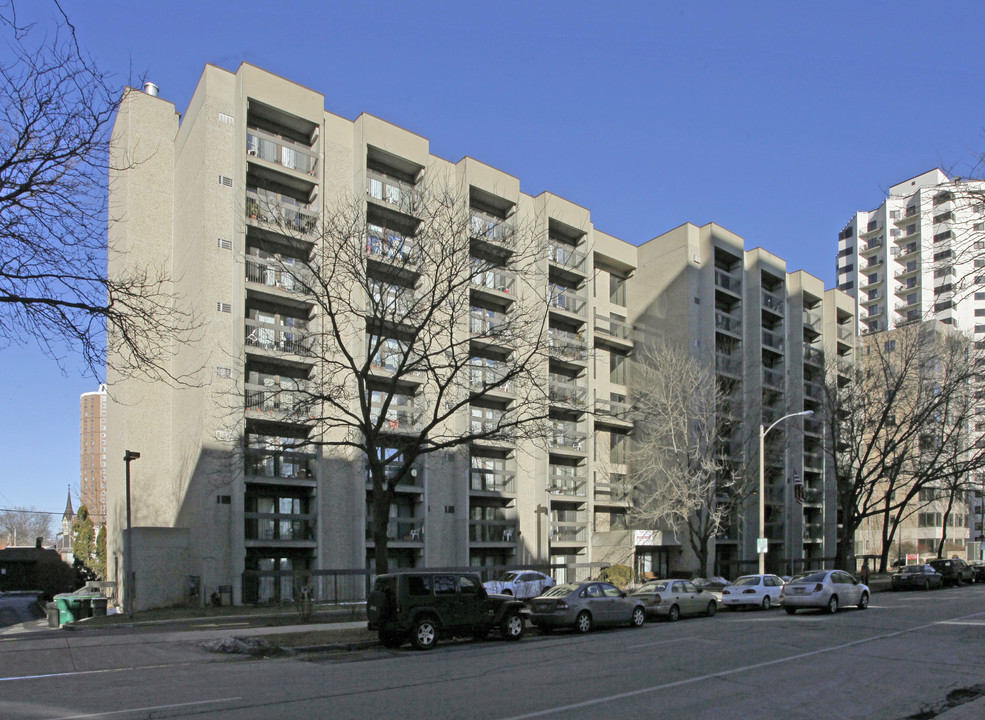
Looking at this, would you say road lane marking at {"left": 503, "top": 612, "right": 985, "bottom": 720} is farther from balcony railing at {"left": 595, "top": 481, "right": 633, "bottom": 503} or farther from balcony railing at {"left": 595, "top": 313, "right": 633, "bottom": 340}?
balcony railing at {"left": 595, "top": 313, "right": 633, "bottom": 340}

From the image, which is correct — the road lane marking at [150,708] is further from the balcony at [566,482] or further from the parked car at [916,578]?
the parked car at [916,578]

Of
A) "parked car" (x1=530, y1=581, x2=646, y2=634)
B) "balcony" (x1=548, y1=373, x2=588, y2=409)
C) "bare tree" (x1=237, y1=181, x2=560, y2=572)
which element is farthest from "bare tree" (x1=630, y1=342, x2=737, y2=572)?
"parked car" (x1=530, y1=581, x2=646, y2=634)

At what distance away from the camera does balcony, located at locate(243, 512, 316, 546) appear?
3547 cm

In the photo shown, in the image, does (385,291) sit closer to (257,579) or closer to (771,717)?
(771,717)

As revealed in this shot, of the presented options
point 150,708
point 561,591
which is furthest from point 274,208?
point 150,708

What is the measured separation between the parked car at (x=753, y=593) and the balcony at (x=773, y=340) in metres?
32.0

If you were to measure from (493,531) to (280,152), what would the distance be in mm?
23120

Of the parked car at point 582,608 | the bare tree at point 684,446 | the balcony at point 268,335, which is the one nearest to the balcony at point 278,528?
the balcony at point 268,335

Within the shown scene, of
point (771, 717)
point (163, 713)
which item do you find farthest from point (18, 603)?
point (771, 717)

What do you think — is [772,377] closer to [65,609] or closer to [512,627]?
[512,627]

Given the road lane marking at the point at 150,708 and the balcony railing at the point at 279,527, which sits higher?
the road lane marking at the point at 150,708

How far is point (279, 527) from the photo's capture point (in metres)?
36.7

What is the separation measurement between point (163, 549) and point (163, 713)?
1026 inches

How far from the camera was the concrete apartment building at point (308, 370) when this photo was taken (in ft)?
113
